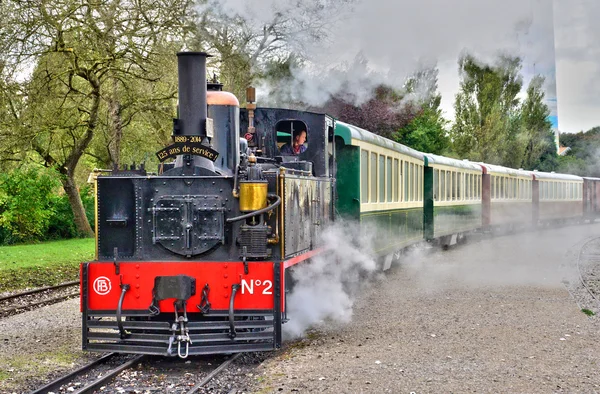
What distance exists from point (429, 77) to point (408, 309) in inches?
343

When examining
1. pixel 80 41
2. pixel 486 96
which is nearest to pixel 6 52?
pixel 80 41

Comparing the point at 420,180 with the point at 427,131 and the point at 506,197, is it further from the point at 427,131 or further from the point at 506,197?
the point at 427,131

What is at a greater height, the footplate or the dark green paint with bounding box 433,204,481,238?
the dark green paint with bounding box 433,204,481,238

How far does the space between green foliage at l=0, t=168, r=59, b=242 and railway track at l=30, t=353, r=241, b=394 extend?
18.9 meters

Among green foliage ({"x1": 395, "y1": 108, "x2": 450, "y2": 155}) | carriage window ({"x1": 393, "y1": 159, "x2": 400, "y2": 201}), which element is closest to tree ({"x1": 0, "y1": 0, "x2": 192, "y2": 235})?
carriage window ({"x1": 393, "y1": 159, "x2": 400, "y2": 201})

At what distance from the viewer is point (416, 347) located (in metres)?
7.50

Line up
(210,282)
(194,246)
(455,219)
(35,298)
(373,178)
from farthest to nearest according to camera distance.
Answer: (455,219) < (373,178) < (35,298) < (194,246) < (210,282)

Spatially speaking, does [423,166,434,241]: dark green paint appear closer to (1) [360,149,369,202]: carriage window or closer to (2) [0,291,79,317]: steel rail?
(1) [360,149,369,202]: carriage window

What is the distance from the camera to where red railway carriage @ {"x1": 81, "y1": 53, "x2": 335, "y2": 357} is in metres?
6.92

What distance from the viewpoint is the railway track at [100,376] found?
6062mm

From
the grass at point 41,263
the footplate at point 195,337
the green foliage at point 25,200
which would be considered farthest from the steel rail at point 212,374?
the green foliage at point 25,200

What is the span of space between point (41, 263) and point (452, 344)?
1347 cm

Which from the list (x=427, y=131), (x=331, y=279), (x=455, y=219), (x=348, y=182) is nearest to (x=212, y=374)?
(x=331, y=279)

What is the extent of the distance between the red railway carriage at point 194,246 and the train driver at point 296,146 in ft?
5.44
